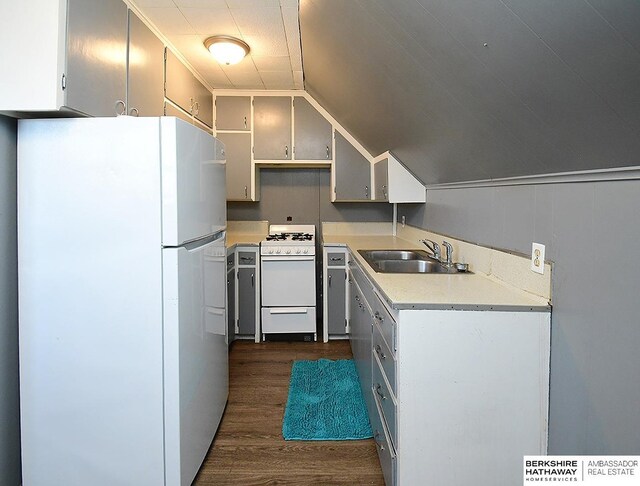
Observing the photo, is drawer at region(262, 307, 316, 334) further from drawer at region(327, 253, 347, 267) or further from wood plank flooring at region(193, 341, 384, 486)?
wood plank flooring at region(193, 341, 384, 486)

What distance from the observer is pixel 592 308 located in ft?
4.07

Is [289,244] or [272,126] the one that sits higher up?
[272,126]

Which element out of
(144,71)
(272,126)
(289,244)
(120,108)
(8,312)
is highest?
(272,126)

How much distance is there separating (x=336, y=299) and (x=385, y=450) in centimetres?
211

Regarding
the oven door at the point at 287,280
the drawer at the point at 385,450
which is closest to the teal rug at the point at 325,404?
the drawer at the point at 385,450

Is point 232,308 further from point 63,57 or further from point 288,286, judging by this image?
point 63,57

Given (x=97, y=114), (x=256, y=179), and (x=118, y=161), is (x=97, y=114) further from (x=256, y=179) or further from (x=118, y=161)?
(x=256, y=179)

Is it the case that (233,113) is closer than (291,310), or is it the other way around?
(291,310)

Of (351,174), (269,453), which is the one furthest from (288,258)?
(269,453)

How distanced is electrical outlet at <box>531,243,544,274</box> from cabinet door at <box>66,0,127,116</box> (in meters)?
1.96

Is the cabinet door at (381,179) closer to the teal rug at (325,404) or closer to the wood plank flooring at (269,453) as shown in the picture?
the teal rug at (325,404)

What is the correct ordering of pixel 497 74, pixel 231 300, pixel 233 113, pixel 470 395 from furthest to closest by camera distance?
pixel 233 113
pixel 231 300
pixel 470 395
pixel 497 74

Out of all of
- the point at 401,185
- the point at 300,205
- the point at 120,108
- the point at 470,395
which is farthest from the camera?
the point at 300,205

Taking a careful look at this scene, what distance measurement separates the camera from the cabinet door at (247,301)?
3.72 meters
